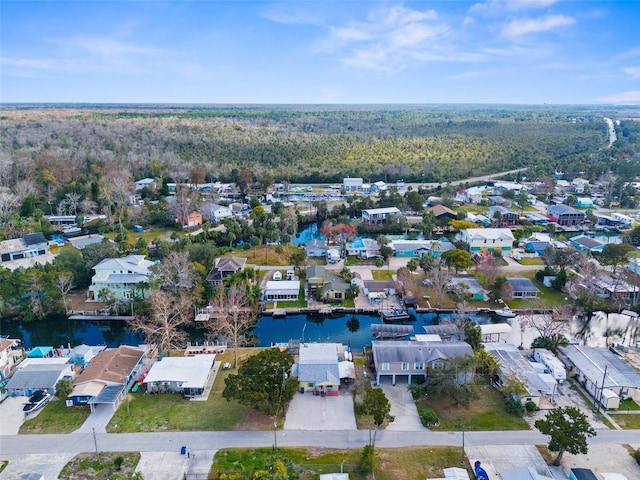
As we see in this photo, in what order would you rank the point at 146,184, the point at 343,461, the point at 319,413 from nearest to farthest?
1. the point at 343,461
2. the point at 319,413
3. the point at 146,184

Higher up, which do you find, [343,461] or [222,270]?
[222,270]

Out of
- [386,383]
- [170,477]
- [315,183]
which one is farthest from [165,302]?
[315,183]

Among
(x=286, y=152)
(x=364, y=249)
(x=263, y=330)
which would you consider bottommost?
(x=263, y=330)

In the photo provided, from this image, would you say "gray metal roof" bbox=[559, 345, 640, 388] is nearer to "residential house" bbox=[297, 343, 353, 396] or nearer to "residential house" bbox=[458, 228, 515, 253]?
"residential house" bbox=[297, 343, 353, 396]

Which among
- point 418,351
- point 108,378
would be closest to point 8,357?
point 108,378

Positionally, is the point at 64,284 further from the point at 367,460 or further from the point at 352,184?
the point at 352,184

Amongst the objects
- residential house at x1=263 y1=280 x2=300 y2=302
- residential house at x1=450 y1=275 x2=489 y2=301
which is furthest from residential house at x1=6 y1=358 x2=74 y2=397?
residential house at x1=450 y1=275 x2=489 y2=301

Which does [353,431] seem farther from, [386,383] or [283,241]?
[283,241]
